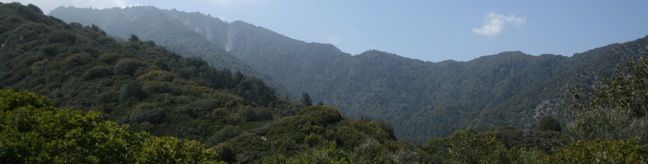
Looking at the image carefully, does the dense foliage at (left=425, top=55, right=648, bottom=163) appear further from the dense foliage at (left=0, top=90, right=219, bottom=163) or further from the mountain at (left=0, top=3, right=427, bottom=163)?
the dense foliage at (left=0, top=90, right=219, bottom=163)

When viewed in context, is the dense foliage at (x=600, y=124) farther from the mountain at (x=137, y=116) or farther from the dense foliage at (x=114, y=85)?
the dense foliage at (x=114, y=85)

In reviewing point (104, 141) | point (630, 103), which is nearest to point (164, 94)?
point (630, 103)

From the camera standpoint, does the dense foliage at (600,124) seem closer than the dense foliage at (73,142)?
No

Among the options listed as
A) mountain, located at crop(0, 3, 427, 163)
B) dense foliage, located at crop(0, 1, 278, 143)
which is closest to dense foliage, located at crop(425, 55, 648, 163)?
mountain, located at crop(0, 3, 427, 163)

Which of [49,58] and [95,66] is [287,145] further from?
[49,58]

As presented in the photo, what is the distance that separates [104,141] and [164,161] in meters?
3.43

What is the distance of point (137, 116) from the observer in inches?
2462

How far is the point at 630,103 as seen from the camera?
3872 centimetres

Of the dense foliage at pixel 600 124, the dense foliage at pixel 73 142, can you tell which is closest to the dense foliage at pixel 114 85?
the dense foliage at pixel 600 124

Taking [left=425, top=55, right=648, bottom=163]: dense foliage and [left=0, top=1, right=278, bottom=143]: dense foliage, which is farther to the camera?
[left=0, top=1, right=278, bottom=143]: dense foliage

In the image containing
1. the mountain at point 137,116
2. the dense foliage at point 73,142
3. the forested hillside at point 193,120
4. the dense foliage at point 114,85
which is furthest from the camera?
the dense foliage at point 114,85

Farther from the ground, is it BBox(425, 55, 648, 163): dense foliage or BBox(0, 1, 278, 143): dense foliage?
BBox(425, 55, 648, 163): dense foliage

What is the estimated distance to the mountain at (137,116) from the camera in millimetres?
19688

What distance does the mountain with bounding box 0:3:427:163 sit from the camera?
19.7m
